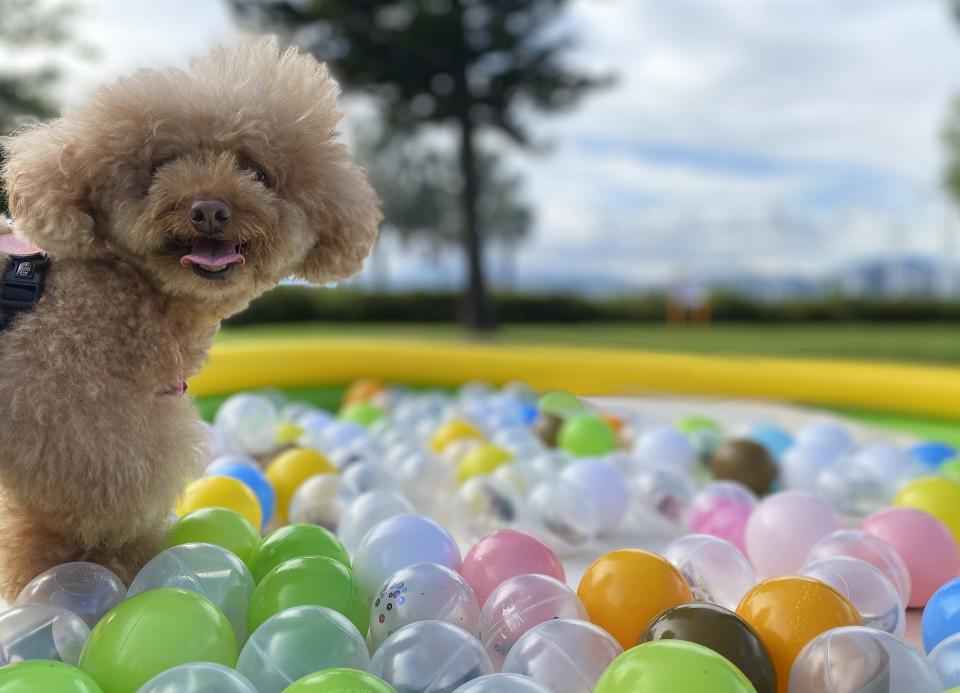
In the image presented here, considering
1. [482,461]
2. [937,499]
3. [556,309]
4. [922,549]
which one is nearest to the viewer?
[922,549]

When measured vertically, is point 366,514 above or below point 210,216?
below

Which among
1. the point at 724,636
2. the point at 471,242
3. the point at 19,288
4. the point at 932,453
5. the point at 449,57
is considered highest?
the point at 449,57

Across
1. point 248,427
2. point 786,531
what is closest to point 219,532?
point 786,531

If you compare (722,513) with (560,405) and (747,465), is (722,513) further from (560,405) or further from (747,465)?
(560,405)

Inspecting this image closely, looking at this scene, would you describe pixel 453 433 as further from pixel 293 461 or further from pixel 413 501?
pixel 293 461

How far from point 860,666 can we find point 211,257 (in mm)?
1264

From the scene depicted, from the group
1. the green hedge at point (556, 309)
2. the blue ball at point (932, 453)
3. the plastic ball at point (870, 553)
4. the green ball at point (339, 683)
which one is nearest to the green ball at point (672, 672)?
the green ball at point (339, 683)

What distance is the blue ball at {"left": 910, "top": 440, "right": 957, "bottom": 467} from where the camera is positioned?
3.42 metres

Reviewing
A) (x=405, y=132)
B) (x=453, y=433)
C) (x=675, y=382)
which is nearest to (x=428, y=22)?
(x=405, y=132)

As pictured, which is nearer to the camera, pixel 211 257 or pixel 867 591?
pixel 211 257

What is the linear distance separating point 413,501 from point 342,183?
155 cm

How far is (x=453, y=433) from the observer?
11.8 feet

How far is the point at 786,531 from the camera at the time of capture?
215 cm

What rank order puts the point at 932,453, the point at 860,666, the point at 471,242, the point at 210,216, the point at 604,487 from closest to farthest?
1. the point at 860,666
2. the point at 210,216
3. the point at 604,487
4. the point at 932,453
5. the point at 471,242
